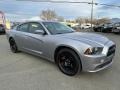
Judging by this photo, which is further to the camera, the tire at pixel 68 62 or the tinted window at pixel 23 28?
the tinted window at pixel 23 28

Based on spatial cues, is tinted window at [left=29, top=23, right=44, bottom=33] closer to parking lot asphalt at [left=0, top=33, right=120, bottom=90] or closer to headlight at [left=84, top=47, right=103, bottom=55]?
parking lot asphalt at [left=0, top=33, right=120, bottom=90]

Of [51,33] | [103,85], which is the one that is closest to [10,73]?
[51,33]

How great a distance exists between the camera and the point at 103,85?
3508mm

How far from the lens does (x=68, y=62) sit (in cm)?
407

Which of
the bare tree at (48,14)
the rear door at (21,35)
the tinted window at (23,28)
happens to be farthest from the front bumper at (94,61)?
the bare tree at (48,14)

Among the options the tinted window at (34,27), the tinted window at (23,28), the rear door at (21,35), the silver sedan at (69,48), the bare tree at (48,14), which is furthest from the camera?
the bare tree at (48,14)

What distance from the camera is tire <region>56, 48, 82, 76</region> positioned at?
375cm

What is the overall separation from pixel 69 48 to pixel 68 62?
44cm

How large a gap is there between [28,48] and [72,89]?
2.63m

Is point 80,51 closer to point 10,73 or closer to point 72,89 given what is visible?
point 72,89

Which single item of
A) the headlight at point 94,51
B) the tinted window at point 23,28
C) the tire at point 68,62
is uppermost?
the tinted window at point 23,28

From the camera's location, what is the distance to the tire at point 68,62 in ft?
12.3

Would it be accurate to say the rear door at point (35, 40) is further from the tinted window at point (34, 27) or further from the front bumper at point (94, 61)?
the front bumper at point (94, 61)

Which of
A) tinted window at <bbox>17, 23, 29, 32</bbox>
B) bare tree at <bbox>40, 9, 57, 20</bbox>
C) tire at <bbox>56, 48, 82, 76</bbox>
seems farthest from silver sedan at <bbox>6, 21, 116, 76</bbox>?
bare tree at <bbox>40, 9, 57, 20</bbox>
